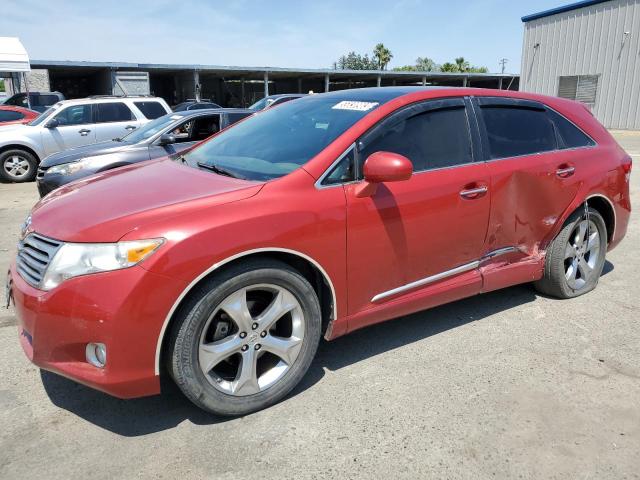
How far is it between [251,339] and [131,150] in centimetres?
560

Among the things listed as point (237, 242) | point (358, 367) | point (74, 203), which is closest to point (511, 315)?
point (358, 367)

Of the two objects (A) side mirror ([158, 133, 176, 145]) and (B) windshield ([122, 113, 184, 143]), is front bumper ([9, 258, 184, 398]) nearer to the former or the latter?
(A) side mirror ([158, 133, 176, 145])

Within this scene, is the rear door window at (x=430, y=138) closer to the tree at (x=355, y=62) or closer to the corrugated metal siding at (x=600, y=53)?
the corrugated metal siding at (x=600, y=53)

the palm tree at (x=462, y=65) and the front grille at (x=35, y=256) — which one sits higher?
the palm tree at (x=462, y=65)

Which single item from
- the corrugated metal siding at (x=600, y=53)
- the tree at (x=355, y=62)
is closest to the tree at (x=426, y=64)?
the tree at (x=355, y=62)

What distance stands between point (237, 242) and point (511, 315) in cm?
244

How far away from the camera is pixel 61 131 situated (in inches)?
428

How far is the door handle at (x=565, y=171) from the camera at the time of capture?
3897 millimetres

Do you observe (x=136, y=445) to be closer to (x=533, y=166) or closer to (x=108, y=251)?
(x=108, y=251)

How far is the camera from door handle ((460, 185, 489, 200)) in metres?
3.32

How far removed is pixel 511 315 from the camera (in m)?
3.98

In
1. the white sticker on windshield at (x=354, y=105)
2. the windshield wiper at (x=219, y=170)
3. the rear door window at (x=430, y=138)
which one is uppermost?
the white sticker on windshield at (x=354, y=105)

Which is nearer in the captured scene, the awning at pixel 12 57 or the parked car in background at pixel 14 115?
the parked car in background at pixel 14 115

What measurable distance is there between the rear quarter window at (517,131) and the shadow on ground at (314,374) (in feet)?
4.01
